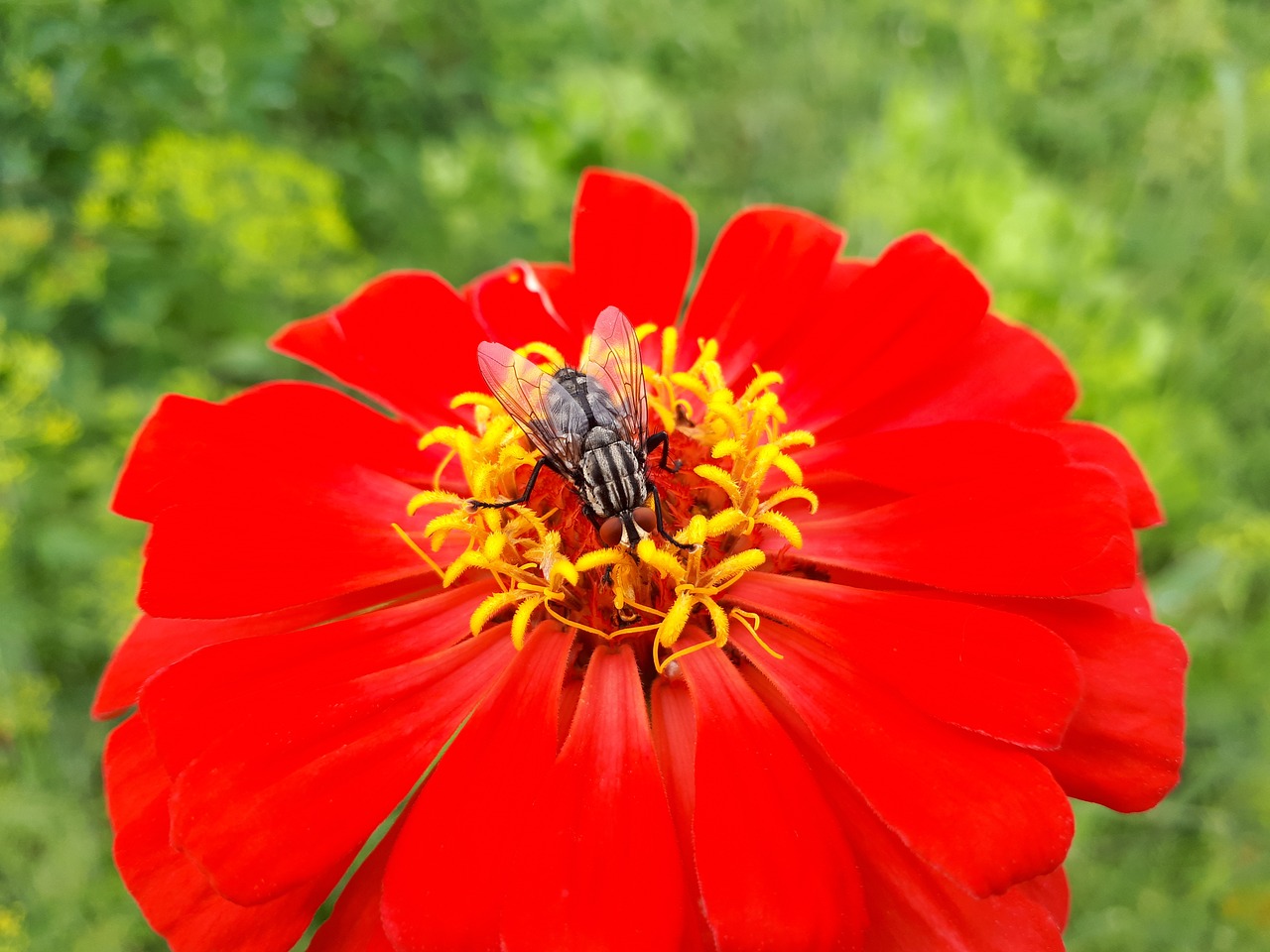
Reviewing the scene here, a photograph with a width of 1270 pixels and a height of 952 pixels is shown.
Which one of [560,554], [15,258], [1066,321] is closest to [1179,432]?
[1066,321]

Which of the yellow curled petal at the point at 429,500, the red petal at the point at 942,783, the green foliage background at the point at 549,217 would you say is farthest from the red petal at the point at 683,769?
the green foliage background at the point at 549,217

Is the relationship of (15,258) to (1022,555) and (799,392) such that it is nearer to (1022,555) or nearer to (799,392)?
(799,392)

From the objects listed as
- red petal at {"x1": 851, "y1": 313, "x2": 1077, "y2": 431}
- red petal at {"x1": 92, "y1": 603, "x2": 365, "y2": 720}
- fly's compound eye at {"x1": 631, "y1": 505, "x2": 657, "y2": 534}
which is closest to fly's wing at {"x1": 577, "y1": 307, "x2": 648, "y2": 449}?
fly's compound eye at {"x1": 631, "y1": 505, "x2": 657, "y2": 534}

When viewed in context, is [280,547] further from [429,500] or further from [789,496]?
[789,496]

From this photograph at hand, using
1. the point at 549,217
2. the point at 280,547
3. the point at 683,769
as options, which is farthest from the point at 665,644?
the point at 549,217

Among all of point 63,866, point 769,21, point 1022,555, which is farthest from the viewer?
point 769,21

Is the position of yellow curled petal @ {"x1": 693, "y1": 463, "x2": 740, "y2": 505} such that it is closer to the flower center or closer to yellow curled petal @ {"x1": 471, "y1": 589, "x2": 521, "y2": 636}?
the flower center

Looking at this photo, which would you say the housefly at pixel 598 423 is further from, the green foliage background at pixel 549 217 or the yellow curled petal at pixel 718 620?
the green foliage background at pixel 549 217
